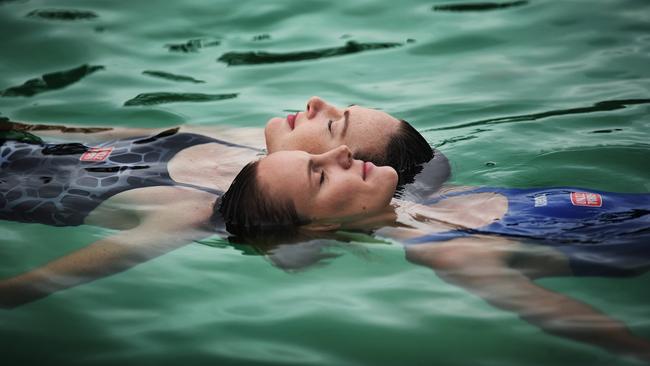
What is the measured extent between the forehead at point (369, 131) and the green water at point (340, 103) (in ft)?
1.90

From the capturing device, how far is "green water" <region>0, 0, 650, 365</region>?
300cm

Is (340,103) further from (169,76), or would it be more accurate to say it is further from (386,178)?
(386,178)

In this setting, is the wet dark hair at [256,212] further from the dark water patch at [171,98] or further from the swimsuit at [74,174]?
the dark water patch at [171,98]

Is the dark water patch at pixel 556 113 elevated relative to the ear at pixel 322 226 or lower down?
elevated

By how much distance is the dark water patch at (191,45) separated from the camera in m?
6.97

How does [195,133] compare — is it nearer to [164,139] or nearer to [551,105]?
[164,139]

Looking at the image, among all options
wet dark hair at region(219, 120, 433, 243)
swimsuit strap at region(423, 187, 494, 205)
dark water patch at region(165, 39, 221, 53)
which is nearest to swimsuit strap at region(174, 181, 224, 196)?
wet dark hair at region(219, 120, 433, 243)

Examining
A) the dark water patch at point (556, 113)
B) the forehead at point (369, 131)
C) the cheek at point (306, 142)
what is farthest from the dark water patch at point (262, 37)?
the cheek at point (306, 142)

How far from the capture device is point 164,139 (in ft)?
15.7

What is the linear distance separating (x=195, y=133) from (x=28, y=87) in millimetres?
2030

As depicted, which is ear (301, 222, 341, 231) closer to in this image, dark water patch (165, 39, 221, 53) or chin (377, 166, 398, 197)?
chin (377, 166, 398, 197)

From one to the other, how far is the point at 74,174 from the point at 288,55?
9.61ft

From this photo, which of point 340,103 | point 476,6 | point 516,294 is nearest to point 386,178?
Answer: point 516,294

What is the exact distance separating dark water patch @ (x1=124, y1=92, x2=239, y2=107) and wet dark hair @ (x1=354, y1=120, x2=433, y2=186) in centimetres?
192
